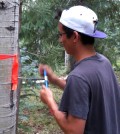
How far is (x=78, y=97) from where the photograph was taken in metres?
2.18

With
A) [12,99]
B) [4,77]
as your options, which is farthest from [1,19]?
[12,99]

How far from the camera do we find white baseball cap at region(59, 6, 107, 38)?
234 centimetres

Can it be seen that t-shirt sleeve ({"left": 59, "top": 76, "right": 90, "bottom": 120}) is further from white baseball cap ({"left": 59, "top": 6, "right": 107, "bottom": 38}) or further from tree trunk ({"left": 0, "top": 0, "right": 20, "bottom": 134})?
tree trunk ({"left": 0, "top": 0, "right": 20, "bottom": 134})

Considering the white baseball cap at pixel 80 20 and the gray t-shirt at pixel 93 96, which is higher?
the white baseball cap at pixel 80 20

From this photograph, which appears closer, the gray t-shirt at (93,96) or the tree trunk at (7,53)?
the gray t-shirt at (93,96)

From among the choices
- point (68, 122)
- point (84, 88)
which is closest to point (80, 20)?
point (84, 88)

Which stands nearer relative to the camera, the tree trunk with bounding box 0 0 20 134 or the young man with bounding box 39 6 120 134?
the young man with bounding box 39 6 120 134

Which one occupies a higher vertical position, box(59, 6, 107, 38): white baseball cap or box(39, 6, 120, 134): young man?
box(59, 6, 107, 38): white baseball cap

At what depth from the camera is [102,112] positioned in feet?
7.69

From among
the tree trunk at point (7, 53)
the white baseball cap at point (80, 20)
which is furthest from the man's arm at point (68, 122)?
the white baseball cap at point (80, 20)

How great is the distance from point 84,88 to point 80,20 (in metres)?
0.52

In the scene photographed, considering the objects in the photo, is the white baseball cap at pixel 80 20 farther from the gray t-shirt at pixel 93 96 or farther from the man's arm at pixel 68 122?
the man's arm at pixel 68 122

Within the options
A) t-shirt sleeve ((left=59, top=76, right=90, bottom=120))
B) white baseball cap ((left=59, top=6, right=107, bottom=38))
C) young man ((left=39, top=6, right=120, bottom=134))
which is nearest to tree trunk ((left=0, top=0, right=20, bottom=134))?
young man ((left=39, top=6, right=120, bottom=134))

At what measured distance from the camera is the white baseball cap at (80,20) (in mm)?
2339
